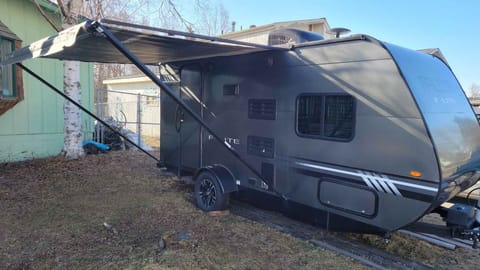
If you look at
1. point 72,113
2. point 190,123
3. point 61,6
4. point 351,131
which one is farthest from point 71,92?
point 351,131

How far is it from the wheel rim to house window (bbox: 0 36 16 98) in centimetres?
520

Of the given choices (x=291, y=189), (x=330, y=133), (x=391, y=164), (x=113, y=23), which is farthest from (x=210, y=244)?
(x=113, y=23)

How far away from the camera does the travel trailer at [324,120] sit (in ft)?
11.3

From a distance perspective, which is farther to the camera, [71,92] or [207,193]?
[71,92]

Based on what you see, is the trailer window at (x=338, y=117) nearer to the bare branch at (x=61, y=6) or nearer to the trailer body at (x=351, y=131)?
the trailer body at (x=351, y=131)

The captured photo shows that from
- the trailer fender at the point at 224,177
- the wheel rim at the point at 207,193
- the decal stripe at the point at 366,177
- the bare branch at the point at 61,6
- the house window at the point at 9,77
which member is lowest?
the wheel rim at the point at 207,193

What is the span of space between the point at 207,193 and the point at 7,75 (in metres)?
5.88

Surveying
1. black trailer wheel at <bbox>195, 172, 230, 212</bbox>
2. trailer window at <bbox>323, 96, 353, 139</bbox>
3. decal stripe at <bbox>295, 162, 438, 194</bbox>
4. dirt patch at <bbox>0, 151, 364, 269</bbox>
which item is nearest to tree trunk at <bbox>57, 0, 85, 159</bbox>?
dirt patch at <bbox>0, 151, 364, 269</bbox>

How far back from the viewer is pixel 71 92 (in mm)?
7988

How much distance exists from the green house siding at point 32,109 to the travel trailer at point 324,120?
4.00 metres

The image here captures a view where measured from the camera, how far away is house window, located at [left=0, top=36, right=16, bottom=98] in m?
7.59

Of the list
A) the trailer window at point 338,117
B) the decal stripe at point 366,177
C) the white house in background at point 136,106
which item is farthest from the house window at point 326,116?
the white house in background at point 136,106

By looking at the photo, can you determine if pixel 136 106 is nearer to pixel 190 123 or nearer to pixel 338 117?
pixel 190 123

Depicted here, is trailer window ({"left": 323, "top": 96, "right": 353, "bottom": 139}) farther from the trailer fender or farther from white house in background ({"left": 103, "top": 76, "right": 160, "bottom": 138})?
white house in background ({"left": 103, "top": 76, "right": 160, "bottom": 138})
